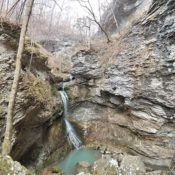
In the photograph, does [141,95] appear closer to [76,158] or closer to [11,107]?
[76,158]

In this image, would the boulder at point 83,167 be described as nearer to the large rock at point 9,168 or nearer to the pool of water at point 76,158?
the pool of water at point 76,158

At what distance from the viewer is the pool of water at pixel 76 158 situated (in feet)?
29.7

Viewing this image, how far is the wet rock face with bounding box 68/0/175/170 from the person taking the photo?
927 centimetres

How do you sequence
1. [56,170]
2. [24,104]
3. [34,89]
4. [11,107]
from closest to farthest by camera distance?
[11,107]
[24,104]
[34,89]
[56,170]

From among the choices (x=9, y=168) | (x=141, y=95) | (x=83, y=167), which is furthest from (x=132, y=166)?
(x=9, y=168)

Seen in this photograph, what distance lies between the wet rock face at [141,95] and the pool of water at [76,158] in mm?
1114

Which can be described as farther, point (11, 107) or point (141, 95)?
point (141, 95)

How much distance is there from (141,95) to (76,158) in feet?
13.8

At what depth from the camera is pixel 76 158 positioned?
10008 millimetres

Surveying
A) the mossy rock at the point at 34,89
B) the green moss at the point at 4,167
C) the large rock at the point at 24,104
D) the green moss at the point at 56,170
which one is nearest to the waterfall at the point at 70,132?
the large rock at the point at 24,104

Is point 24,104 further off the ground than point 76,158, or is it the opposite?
point 24,104

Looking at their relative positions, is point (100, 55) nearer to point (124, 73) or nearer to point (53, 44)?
point (124, 73)

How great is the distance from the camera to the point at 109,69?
39.2 ft

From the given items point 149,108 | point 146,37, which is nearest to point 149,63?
point 146,37
